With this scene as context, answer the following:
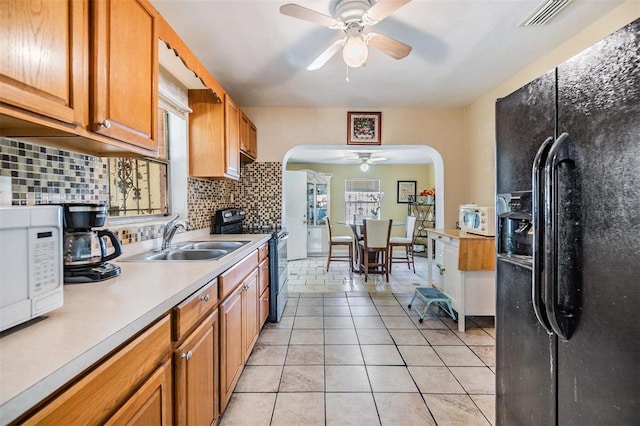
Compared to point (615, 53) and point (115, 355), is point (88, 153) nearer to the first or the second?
point (115, 355)

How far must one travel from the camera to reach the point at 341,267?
5520 mm

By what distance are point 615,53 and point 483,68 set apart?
213 cm

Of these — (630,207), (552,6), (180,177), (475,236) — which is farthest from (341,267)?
(630,207)

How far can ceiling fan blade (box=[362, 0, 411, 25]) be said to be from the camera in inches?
59.8

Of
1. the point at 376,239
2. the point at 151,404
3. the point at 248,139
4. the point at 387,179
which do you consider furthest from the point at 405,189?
the point at 151,404

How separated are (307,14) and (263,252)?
1832 mm

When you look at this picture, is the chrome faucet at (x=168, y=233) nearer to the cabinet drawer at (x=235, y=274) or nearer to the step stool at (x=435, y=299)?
the cabinet drawer at (x=235, y=274)

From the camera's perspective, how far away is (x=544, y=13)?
190cm

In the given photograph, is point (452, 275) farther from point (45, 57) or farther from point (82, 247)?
point (45, 57)

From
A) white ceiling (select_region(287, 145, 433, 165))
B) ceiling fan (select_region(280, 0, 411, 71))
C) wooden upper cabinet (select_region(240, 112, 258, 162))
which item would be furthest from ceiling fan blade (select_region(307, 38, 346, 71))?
white ceiling (select_region(287, 145, 433, 165))

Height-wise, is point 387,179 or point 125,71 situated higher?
point 387,179

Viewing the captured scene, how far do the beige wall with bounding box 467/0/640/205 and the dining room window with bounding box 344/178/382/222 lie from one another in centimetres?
380

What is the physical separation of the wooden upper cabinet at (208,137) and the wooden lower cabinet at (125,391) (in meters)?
1.83

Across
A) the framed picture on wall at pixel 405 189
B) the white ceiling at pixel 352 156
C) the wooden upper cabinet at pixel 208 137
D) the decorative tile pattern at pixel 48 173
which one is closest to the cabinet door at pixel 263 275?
the wooden upper cabinet at pixel 208 137
